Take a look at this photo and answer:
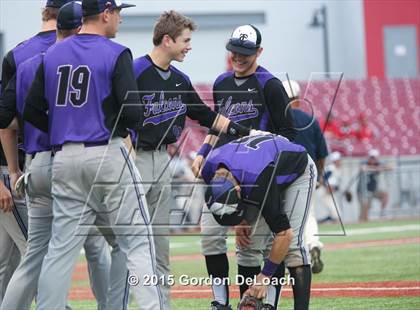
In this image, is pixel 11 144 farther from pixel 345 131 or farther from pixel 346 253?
pixel 345 131

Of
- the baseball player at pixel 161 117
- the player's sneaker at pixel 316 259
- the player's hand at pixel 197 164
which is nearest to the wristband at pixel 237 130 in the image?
the baseball player at pixel 161 117

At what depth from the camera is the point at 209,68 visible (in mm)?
33250

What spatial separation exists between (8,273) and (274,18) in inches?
1060

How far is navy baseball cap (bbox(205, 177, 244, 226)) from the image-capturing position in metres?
6.70

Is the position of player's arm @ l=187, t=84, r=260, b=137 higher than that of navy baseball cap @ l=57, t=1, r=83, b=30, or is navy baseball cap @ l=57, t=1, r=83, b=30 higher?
navy baseball cap @ l=57, t=1, r=83, b=30

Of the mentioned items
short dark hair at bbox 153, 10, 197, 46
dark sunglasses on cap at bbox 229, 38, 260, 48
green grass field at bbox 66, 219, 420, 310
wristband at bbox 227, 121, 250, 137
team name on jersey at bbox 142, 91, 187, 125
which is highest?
short dark hair at bbox 153, 10, 197, 46

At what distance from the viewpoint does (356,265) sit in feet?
41.4

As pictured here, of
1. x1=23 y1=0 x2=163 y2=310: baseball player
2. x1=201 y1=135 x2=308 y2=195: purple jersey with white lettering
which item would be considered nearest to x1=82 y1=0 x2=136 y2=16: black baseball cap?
x1=23 y1=0 x2=163 y2=310: baseball player

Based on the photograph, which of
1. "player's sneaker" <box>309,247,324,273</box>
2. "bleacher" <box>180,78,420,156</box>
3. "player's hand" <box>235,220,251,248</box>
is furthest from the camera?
"bleacher" <box>180,78,420,156</box>

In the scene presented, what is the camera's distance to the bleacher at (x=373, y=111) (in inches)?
1026

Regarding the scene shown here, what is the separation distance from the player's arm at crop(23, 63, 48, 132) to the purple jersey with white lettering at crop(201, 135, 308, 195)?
1265mm

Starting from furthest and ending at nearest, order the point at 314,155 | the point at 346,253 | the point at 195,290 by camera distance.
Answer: the point at 346,253 < the point at 314,155 < the point at 195,290

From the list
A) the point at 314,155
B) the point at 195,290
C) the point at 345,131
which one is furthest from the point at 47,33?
the point at 345,131

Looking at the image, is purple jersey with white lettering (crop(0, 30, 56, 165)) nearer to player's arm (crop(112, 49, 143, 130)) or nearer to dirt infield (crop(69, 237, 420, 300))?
player's arm (crop(112, 49, 143, 130))
